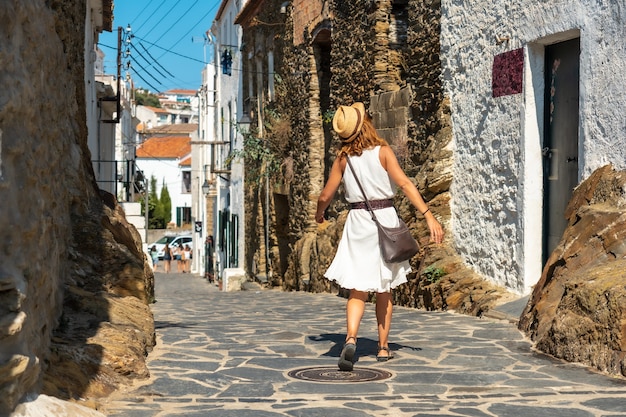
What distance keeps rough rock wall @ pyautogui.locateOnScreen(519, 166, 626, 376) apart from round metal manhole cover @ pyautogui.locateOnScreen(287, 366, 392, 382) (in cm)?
131

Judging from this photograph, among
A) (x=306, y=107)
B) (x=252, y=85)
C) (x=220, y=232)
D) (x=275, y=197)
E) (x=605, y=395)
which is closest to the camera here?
(x=605, y=395)

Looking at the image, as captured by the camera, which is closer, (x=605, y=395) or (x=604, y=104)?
(x=605, y=395)

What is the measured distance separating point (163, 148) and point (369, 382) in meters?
67.4

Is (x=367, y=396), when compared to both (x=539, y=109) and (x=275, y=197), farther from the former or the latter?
(x=275, y=197)

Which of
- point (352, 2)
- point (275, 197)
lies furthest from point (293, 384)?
point (275, 197)

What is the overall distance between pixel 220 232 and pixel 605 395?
30.0 metres

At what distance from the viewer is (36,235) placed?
439 centimetres

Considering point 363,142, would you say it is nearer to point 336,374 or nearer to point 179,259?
point 336,374

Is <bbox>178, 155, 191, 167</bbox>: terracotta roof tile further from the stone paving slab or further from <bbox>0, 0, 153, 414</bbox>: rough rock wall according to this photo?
<bbox>0, 0, 153, 414</bbox>: rough rock wall

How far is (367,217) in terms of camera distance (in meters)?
6.32

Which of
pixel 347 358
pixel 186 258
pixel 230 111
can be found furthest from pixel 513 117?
pixel 186 258

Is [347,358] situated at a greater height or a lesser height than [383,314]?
lesser

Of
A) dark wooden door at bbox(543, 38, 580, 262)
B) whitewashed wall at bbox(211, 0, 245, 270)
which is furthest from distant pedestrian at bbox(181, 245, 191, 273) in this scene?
dark wooden door at bbox(543, 38, 580, 262)

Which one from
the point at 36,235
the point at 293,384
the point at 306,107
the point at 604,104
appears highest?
the point at 306,107
